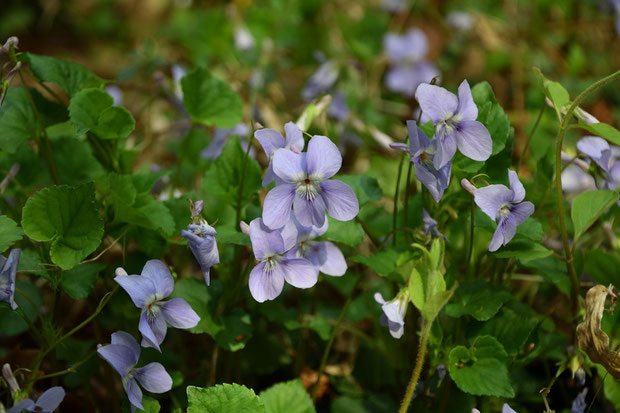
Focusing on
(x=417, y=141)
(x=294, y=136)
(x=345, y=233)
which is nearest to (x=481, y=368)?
(x=345, y=233)

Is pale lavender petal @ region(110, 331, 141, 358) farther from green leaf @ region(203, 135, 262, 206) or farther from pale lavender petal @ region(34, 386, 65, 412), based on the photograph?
green leaf @ region(203, 135, 262, 206)

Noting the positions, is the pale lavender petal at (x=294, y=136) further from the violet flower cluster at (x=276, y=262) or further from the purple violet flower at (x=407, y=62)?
the purple violet flower at (x=407, y=62)

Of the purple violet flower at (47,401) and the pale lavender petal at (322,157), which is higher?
the pale lavender petal at (322,157)

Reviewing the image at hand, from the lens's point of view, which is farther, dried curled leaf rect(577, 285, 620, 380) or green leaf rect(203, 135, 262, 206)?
green leaf rect(203, 135, 262, 206)

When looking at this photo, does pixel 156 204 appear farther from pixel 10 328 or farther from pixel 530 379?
pixel 530 379

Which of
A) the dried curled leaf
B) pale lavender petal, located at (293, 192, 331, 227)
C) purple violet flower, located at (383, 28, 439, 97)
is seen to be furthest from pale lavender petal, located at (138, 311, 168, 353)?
purple violet flower, located at (383, 28, 439, 97)

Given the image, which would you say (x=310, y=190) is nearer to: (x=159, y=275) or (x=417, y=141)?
(x=417, y=141)

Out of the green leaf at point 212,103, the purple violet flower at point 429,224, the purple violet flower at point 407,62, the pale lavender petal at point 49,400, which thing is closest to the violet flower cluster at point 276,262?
the purple violet flower at point 429,224
